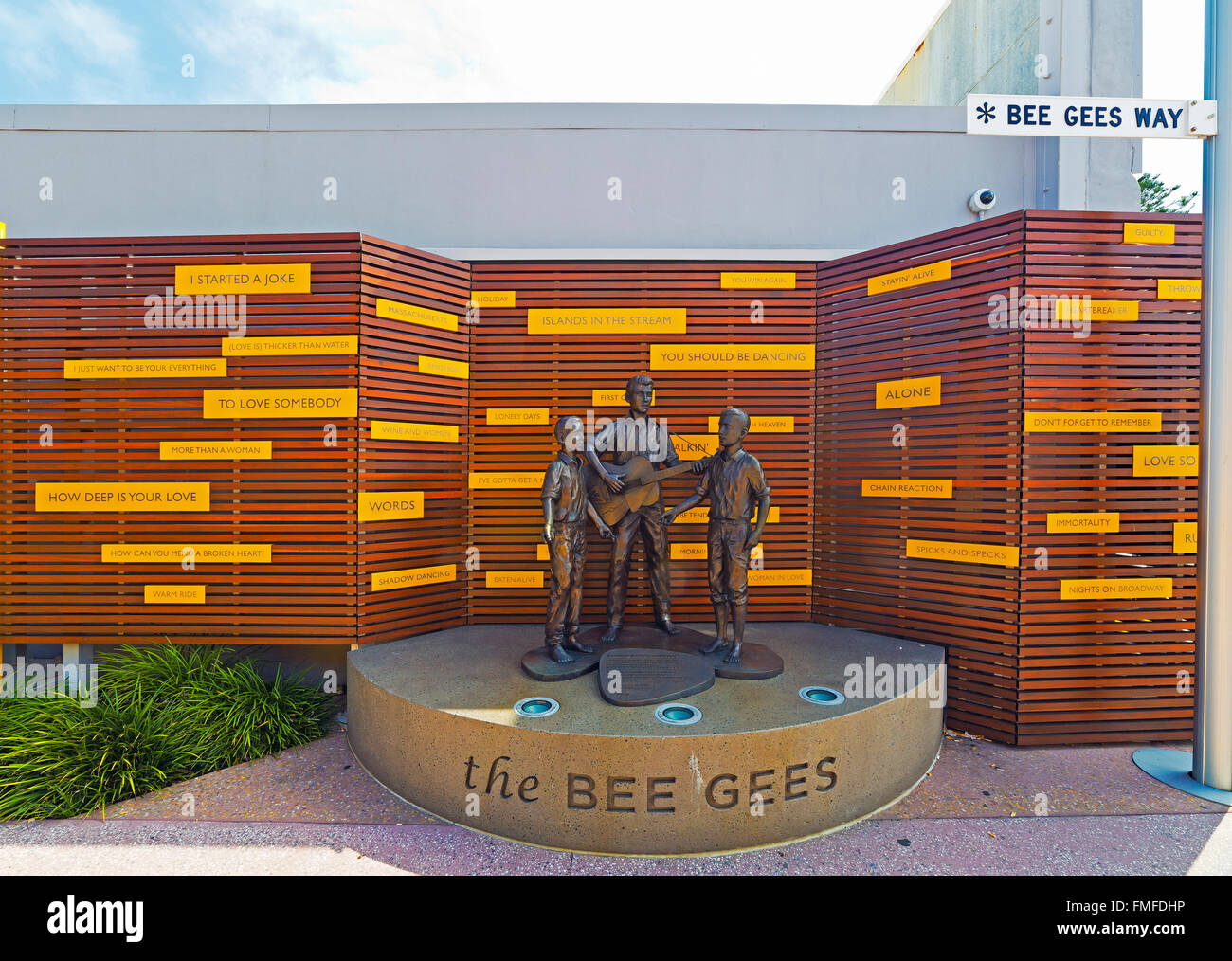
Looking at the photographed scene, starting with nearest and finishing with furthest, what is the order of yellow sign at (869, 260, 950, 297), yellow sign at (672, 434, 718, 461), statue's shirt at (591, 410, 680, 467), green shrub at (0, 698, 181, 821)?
green shrub at (0, 698, 181, 821) → statue's shirt at (591, 410, 680, 467) → yellow sign at (869, 260, 950, 297) → yellow sign at (672, 434, 718, 461)

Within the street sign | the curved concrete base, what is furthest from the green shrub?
the street sign

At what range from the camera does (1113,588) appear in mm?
4492

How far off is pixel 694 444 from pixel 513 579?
2.27m

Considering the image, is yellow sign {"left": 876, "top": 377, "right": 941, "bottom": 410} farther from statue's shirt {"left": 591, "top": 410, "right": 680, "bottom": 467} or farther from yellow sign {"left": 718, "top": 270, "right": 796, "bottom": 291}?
statue's shirt {"left": 591, "top": 410, "right": 680, "bottom": 467}

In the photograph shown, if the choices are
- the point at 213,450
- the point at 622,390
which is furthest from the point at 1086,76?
the point at 213,450

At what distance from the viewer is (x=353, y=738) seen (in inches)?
170

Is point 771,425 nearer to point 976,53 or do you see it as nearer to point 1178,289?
point 1178,289

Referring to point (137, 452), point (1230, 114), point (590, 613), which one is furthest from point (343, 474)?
point (1230, 114)

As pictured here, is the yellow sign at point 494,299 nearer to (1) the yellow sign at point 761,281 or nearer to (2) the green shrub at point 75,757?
(1) the yellow sign at point 761,281

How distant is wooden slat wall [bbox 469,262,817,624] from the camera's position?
5492 millimetres

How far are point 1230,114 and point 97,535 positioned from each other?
9.69 meters

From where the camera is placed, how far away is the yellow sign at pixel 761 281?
18.1 ft

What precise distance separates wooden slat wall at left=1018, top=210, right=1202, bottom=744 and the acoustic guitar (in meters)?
2.85

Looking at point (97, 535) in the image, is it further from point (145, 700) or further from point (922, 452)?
point (922, 452)
